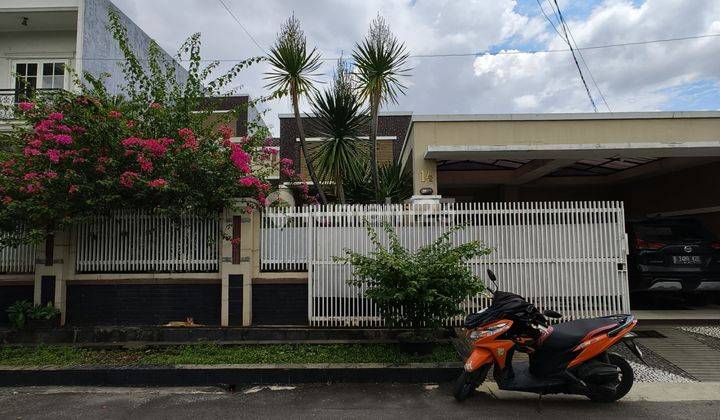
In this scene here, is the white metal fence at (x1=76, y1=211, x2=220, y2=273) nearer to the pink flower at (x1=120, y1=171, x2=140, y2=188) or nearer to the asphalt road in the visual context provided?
the pink flower at (x1=120, y1=171, x2=140, y2=188)

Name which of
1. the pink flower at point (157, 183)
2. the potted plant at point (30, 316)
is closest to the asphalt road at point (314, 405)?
the potted plant at point (30, 316)

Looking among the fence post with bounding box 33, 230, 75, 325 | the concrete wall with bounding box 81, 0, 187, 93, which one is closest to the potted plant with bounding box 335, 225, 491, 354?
the fence post with bounding box 33, 230, 75, 325

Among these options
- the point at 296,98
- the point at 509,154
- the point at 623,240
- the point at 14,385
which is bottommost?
the point at 14,385

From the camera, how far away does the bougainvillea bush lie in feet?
20.9

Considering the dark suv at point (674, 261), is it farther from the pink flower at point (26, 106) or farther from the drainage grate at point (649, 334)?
the pink flower at point (26, 106)

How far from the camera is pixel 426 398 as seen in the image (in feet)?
16.0

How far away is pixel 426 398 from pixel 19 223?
6454 mm

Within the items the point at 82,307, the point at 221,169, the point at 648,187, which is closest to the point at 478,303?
the point at 221,169

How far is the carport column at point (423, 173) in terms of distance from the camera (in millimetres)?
8961

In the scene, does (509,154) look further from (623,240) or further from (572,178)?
(572,178)

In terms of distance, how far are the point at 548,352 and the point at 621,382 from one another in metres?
0.79

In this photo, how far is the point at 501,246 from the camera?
7012mm

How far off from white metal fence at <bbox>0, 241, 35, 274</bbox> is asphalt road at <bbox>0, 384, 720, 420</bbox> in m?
2.72

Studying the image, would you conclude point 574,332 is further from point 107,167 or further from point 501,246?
point 107,167
